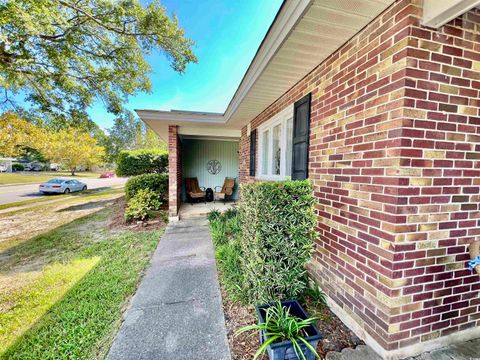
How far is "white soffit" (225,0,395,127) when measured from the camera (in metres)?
1.62

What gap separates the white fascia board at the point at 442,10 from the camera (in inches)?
50.7

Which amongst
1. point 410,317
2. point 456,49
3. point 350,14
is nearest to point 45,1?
point 350,14

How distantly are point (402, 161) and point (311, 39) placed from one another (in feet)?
4.82

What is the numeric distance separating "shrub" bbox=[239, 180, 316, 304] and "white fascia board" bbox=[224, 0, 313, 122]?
1422 mm

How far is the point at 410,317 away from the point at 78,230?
23.2ft

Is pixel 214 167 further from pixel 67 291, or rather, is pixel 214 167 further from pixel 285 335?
pixel 285 335

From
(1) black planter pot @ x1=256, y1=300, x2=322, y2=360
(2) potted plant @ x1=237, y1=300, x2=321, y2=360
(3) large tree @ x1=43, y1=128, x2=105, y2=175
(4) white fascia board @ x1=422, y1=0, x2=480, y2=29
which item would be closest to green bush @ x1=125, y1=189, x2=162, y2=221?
(2) potted plant @ x1=237, y1=300, x2=321, y2=360

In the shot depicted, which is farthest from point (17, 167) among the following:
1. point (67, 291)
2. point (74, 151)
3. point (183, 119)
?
point (67, 291)

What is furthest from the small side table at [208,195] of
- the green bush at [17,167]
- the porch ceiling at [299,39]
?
the green bush at [17,167]

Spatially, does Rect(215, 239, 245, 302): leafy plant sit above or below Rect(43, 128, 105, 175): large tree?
below

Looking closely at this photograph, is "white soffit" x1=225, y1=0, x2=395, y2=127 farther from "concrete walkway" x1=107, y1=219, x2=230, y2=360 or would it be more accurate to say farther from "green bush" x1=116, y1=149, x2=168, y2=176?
"green bush" x1=116, y1=149, x2=168, y2=176

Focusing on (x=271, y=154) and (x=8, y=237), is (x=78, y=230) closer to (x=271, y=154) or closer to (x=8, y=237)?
(x=8, y=237)

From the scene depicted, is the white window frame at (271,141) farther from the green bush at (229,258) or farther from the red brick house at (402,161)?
the red brick house at (402,161)

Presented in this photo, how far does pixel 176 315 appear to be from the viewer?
2205 millimetres
